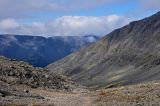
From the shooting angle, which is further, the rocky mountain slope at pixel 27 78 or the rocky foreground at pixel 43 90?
the rocky mountain slope at pixel 27 78

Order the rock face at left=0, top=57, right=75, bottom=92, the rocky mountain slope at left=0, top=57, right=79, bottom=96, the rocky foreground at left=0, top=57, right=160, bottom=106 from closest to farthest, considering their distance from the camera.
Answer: the rocky foreground at left=0, top=57, right=160, bottom=106 → the rocky mountain slope at left=0, top=57, right=79, bottom=96 → the rock face at left=0, top=57, right=75, bottom=92

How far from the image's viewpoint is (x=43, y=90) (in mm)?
107375

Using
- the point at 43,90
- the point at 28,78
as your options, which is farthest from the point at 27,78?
the point at 43,90

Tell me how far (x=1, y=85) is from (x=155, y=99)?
40908 mm

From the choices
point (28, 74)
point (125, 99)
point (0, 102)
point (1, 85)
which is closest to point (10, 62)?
point (28, 74)

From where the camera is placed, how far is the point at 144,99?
2472 inches

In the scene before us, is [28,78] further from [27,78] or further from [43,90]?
[43,90]

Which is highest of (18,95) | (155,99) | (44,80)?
(44,80)

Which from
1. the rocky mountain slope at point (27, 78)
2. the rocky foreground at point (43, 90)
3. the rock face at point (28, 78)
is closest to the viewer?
the rocky foreground at point (43, 90)

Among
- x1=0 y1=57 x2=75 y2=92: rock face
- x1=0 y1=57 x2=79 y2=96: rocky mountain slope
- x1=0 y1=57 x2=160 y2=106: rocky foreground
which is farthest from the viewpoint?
x1=0 y1=57 x2=75 y2=92: rock face

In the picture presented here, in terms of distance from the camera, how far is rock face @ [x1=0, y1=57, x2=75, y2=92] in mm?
106562

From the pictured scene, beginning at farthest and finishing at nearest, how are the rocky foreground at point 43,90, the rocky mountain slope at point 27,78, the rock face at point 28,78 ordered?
the rock face at point 28,78
the rocky mountain slope at point 27,78
the rocky foreground at point 43,90

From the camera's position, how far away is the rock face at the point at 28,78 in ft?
350

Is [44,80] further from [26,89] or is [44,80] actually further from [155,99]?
[155,99]
